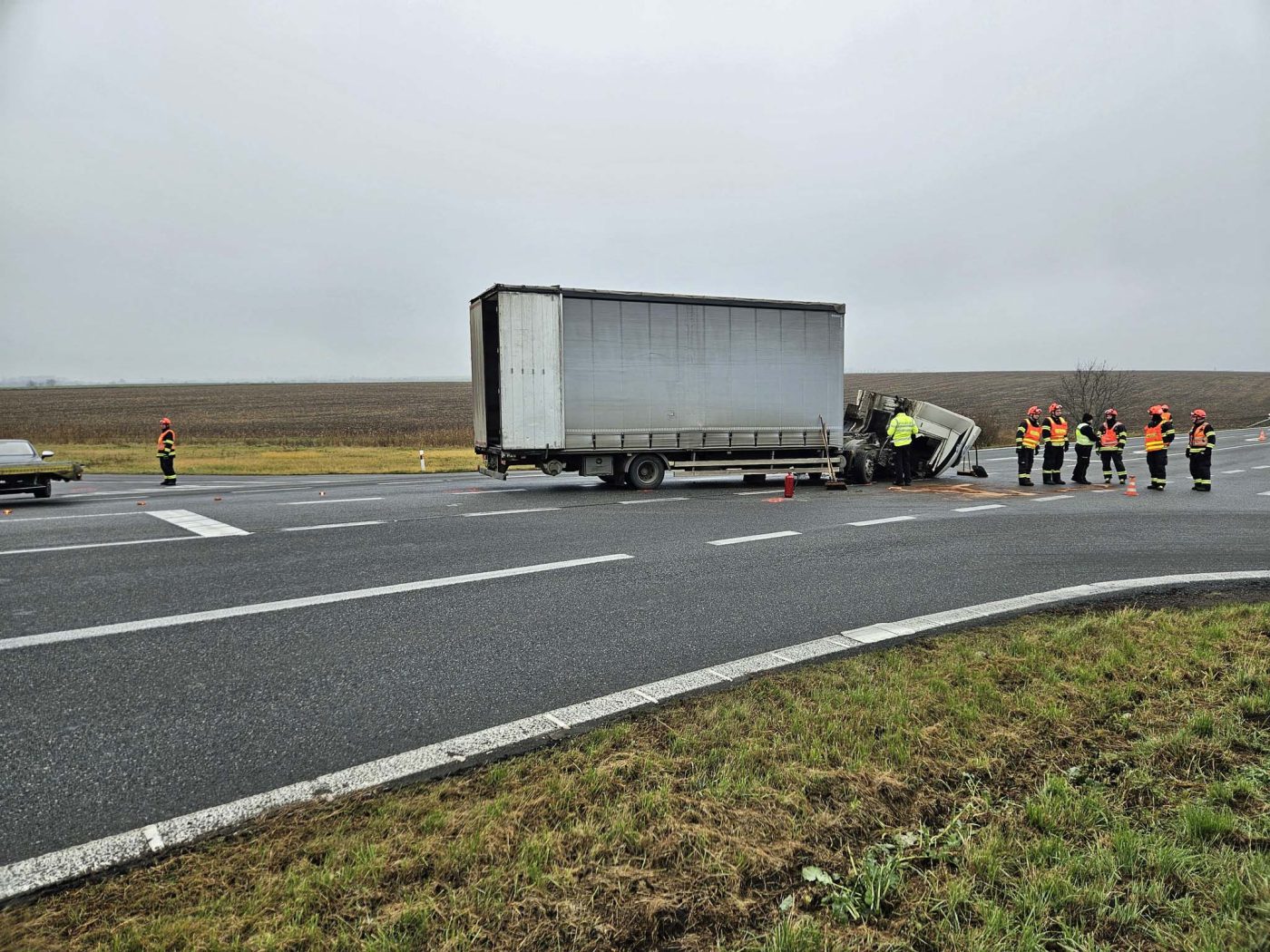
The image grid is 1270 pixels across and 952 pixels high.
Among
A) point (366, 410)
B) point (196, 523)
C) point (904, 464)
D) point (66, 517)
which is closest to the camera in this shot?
point (196, 523)

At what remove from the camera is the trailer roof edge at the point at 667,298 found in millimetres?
13363

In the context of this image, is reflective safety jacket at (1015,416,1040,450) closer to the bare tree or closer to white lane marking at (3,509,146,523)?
white lane marking at (3,509,146,523)

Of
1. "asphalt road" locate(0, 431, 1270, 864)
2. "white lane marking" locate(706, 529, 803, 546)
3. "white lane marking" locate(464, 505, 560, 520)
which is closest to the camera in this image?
"asphalt road" locate(0, 431, 1270, 864)

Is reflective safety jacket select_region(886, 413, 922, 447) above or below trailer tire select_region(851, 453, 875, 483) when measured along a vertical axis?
above

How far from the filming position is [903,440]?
52.1 feet

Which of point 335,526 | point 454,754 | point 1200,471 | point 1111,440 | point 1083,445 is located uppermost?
point 1111,440

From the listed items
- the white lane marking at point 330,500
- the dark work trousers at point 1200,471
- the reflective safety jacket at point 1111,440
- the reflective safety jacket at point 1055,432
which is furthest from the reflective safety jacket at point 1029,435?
the white lane marking at point 330,500

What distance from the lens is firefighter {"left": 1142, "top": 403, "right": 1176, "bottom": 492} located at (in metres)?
14.4

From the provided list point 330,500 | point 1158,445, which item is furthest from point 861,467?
point 330,500

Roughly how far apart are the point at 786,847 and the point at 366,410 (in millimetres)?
72111

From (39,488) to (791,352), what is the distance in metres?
14.7

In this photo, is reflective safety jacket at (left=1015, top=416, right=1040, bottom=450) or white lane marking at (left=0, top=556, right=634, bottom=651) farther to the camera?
reflective safety jacket at (left=1015, top=416, right=1040, bottom=450)

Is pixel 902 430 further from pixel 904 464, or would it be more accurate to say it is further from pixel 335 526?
pixel 335 526

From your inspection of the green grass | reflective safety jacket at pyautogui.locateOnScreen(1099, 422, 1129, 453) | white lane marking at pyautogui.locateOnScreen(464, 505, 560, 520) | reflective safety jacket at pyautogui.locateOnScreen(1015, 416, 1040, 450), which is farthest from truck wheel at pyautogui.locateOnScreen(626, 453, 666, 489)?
the green grass
